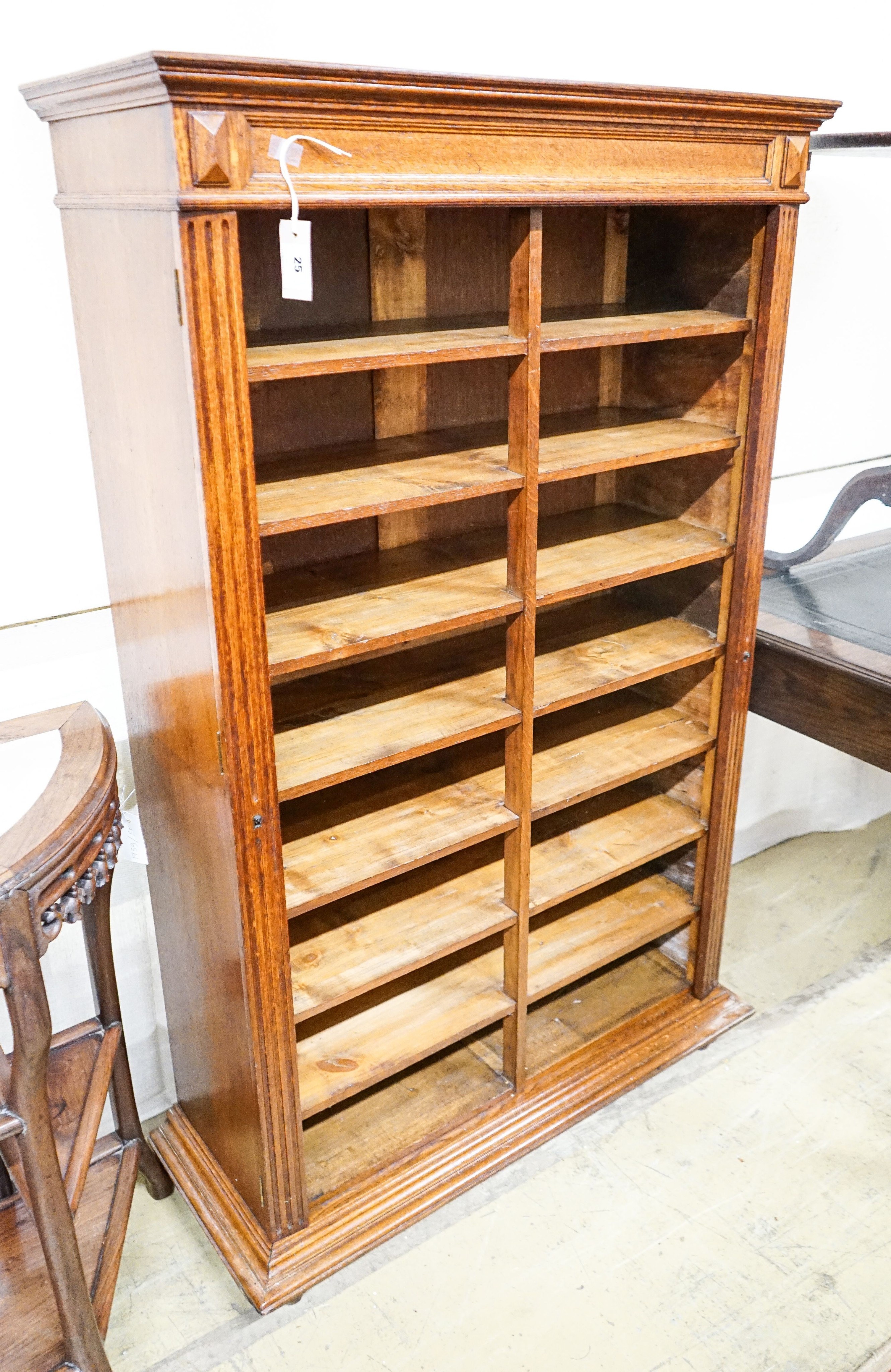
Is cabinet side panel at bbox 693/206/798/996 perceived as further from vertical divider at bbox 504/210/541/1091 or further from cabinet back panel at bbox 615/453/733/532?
vertical divider at bbox 504/210/541/1091

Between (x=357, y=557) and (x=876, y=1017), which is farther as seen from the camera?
(x=876, y=1017)

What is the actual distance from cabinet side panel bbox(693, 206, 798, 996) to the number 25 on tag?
0.86m

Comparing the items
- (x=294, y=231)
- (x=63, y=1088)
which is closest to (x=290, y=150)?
(x=294, y=231)

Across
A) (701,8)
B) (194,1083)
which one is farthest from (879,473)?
(194,1083)

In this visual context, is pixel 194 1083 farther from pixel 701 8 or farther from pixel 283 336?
pixel 701 8

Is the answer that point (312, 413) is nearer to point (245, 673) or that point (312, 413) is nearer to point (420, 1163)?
point (245, 673)

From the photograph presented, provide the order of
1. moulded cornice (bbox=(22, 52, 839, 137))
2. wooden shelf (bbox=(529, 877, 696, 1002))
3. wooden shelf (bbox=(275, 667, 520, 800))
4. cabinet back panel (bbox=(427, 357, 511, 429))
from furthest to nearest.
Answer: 1. wooden shelf (bbox=(529, 877, 696, 1002))
2. cabinet back panel (bbox=(427, 357, 511, 429))
3. wooden shelf (bbox=(275, 667, 520, 800))
4. moulded cornice (bbox=(22, 52, 839, 137))

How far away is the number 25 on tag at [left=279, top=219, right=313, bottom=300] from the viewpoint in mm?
1229

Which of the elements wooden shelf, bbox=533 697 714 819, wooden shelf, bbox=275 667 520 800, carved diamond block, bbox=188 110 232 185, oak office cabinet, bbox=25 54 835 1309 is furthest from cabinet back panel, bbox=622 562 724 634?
carved diamond block, bbox=188 110 232 185

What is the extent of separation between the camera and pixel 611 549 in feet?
6.28

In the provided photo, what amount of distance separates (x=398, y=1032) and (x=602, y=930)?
1.66 ft

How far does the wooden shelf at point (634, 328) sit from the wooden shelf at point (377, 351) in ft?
0.29

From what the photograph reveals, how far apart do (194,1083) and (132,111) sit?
5.06ft

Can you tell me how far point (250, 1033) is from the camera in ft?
5.27
